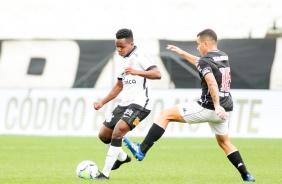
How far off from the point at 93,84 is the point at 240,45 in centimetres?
425

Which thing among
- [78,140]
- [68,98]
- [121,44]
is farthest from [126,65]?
[68,98]

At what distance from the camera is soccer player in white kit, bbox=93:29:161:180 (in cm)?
1107

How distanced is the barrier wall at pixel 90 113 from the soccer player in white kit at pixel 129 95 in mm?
9890

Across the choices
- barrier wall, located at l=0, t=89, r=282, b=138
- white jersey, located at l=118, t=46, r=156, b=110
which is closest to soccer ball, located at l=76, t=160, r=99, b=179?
white jersey, located at l=118, t=46, r=156, b=110

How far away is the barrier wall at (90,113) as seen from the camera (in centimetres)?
2123

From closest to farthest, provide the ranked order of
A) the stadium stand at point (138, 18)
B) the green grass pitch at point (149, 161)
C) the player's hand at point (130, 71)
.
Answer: the player's hand at point (130, 71) → the green grass pitch at point (149, 161) → the stadium stand at point (138, 18)

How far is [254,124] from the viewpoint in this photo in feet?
69.6

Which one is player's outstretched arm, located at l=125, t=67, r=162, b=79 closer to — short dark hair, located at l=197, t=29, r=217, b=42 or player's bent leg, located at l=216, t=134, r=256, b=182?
short dark hair, located at l=197, t=29, r=217, b=42

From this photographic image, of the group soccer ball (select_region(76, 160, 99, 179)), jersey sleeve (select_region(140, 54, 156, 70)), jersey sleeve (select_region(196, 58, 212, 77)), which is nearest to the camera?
jersey sleeve (select_region(196, 58, 212, 77))

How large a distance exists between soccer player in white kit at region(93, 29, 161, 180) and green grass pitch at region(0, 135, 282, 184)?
0.44 metres

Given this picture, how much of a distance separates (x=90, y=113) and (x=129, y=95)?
34.8 feet

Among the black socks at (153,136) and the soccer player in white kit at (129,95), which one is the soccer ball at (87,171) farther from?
the black socks at (153,136)

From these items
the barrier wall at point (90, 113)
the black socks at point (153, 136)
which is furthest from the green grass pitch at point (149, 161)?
the black socks at point (153, 136)

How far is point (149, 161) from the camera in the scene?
15203mm
